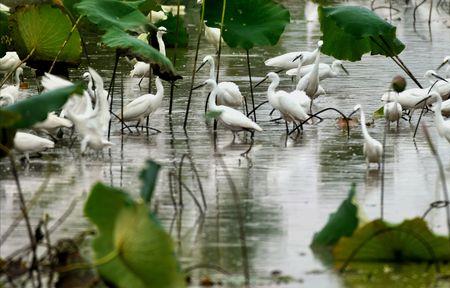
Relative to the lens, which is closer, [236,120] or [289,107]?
[236,120]

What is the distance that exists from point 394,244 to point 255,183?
2694 mm

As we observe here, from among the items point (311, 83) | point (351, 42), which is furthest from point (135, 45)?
point (311, 83)

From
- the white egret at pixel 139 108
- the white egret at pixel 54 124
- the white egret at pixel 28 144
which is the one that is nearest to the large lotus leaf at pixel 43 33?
the white egret at pixel 139 108

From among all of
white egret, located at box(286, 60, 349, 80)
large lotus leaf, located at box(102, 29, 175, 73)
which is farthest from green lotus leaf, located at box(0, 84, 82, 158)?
white egret, located at box(286, 60, 349, 80)

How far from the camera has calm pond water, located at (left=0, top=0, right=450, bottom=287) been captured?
8.15 metres

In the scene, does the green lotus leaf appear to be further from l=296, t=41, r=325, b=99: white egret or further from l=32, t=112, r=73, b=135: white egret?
l=296, t=41, r=325, b=99: white egret

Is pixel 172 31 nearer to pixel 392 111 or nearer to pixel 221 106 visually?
pixel 221 106

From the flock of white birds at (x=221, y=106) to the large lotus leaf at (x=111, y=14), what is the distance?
56 centimetres

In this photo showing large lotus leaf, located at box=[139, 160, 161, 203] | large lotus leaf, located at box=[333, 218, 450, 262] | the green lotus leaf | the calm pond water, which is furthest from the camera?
the calm pond water

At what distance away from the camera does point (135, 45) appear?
11086 millimetres

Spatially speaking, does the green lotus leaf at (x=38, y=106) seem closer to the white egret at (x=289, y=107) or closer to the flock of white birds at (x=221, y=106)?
the flock of white birds at (x=221, y=106)

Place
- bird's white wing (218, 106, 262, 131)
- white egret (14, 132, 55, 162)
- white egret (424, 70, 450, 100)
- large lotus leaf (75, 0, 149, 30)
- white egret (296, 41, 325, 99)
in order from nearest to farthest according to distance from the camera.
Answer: white egret (14, 132, 55, 162)
large lotus leaf (75, 0, 149, 30)
bird's white wing (218, 106, 262, 131)
white egret (424, 70, 450, 100)
white egret (296, 41, 325, 99)

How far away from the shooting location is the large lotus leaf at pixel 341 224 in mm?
7867

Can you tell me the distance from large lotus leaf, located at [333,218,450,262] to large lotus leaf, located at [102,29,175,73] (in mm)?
3626
